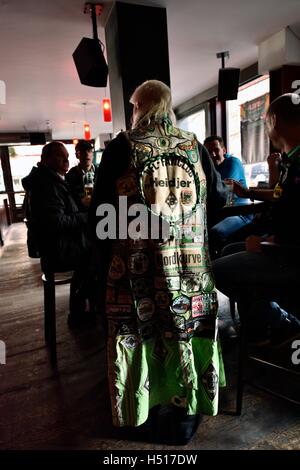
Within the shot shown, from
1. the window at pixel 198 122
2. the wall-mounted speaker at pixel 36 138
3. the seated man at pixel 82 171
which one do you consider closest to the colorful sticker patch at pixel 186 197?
the seated man at pixel 82 171

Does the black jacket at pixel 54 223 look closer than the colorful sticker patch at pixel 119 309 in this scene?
No

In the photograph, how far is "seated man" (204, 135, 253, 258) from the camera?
8.30ft

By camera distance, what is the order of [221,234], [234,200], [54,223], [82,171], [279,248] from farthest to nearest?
1. [82,171]
2. [234,200]
3. [221,234]
4. [54,223]
5. [279,248]

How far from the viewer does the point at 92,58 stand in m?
3.04

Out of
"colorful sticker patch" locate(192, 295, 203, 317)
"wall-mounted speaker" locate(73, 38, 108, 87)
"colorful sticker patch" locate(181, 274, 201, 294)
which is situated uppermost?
"wall-mounted speaker" locate(73, 38, 108, 87)

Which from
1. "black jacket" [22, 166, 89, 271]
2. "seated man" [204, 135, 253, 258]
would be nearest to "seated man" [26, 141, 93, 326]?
"black jacket" [22, 166, 89, 271]

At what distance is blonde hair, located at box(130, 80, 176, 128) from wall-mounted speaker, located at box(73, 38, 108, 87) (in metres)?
2.15

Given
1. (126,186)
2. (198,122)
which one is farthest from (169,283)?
(198,122)

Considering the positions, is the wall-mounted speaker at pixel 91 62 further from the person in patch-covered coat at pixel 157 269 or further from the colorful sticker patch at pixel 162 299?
the colorful sticker patch at pixel 162 299

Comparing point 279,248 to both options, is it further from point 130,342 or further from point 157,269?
point 130,342

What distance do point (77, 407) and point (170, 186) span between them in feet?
3.82

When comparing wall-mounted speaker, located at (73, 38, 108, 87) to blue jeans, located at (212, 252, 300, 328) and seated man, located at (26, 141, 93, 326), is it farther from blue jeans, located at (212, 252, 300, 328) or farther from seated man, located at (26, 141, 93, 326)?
blue jeans, located at (212, 252, 300, 328)

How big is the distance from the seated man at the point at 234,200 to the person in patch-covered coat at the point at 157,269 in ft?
3.61

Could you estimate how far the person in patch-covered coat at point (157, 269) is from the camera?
1.17 meters
